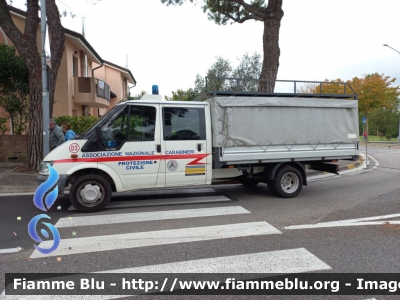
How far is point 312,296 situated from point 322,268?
64 centimetres

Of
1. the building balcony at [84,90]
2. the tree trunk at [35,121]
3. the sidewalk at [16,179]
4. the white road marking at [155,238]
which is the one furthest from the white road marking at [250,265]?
the building balcony at [84,90]

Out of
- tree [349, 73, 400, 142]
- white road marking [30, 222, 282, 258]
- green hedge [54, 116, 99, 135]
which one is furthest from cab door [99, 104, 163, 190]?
tree [349, 73, 400, 142]

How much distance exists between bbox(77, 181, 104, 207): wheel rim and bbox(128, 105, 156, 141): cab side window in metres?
1.14

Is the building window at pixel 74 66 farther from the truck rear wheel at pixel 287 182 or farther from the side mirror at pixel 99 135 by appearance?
the truck rear wheel at pixel 287 182

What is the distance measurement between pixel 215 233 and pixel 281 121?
3.43m

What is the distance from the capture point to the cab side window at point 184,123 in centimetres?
664

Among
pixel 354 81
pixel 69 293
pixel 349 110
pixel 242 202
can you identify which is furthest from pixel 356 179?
pixel 354 81

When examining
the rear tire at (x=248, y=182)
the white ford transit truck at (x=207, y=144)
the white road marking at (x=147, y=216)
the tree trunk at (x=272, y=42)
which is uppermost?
the tree trunk at (x=272, y=42)

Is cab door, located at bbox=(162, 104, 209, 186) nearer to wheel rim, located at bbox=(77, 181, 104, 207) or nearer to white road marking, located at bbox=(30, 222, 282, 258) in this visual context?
wheel rim, located at bbox=(77, 181, 104, 207)

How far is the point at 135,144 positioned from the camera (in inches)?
252

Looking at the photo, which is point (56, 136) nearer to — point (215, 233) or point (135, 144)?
point (135, 144)

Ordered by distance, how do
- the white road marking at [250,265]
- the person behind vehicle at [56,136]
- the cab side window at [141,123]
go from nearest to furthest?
the white road marking at [250,265] → the cab side window at [141,123] → the person behind vehicle at [56,136]

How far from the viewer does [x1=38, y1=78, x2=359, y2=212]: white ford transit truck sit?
6.25 meters

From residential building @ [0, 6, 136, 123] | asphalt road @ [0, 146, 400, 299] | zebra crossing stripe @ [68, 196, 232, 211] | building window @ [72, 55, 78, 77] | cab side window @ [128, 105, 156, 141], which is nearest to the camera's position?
asphalt road @ [0, 146, 400, 299]
